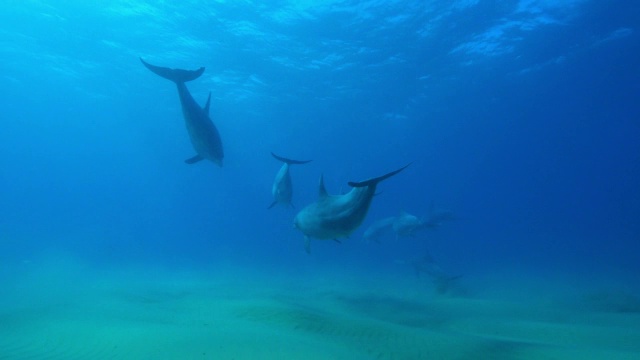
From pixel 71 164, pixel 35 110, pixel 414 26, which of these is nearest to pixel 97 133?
pixel 35 110

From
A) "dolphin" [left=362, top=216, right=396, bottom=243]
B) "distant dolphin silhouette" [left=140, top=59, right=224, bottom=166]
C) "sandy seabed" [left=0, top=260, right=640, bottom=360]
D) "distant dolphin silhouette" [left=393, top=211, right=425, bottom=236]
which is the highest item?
"dolphin" [left=362, top=216, right=396, bottom=243]

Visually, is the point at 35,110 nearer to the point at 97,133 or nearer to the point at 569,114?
the point at 97,133

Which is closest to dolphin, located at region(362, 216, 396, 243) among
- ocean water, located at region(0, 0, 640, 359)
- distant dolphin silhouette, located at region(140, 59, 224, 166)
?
ocean water, located at region(0, 0, 640, 359)

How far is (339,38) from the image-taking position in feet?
82.9

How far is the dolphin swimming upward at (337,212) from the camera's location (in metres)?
4.78

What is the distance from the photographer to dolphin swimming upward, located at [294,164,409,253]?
15.7 feet

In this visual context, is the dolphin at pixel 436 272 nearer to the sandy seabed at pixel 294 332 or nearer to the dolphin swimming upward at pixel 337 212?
the sandy seabed at pixel 294 332

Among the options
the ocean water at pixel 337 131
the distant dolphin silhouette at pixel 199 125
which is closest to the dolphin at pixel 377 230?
the ocean water at pixel 337 131

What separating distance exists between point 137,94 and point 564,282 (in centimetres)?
4013

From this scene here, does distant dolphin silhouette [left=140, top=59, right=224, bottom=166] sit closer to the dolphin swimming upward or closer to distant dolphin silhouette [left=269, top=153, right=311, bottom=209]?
the dolphin swimming upward

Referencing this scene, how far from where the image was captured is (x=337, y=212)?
5312 millimetres

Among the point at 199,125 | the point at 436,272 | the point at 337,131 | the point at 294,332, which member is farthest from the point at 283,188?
the point at 337,131

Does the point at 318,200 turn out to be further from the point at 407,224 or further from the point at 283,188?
the point at 407,224

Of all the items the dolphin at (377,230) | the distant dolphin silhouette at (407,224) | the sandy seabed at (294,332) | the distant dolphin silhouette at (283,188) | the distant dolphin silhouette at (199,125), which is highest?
the dolphin at (377,230)
